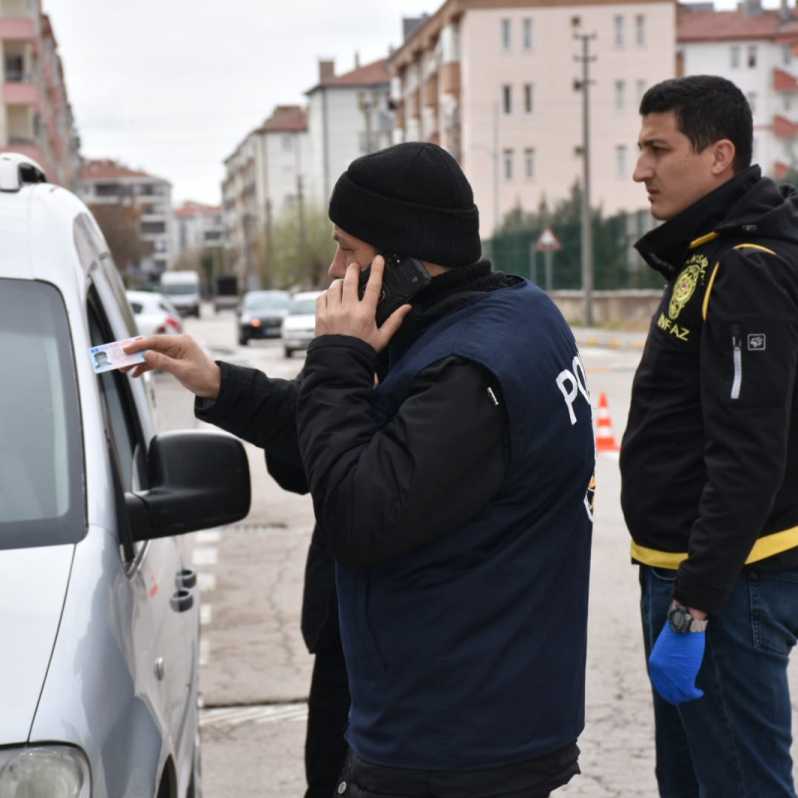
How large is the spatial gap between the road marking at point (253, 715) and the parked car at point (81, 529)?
2.09m

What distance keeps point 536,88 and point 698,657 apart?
78091 millimetres

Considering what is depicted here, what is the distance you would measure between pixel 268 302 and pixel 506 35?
38.5 meters

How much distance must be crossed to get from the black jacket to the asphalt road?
2.10 m

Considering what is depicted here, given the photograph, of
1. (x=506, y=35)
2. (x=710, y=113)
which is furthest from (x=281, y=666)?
(x=506, y=35)

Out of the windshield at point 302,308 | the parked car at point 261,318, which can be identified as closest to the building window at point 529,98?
the parked car at point 261,318

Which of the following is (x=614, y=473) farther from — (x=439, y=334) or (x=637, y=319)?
(x=637, y=319)

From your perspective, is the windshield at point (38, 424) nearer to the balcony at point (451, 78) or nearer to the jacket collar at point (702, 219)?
the jacket collar at point (702, 219)

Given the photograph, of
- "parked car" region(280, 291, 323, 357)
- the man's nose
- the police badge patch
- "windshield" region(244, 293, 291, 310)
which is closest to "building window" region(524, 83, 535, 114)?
"windshield" region(244, 293, 291, 310)

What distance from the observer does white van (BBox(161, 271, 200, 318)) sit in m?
79.2

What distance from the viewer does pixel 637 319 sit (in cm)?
4109

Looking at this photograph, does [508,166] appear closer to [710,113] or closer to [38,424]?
[710,113]

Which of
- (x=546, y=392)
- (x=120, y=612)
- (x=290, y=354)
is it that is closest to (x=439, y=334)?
(x=546, y=392)

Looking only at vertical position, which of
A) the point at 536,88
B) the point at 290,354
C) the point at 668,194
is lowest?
the point at 290,354

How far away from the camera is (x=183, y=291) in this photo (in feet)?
266
